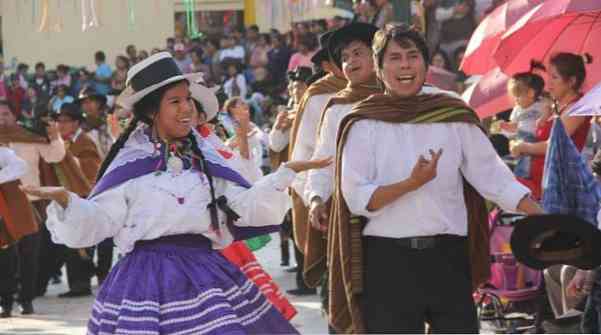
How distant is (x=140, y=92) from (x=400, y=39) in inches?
41.1

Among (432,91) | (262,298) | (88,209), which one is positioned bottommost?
(262,298)

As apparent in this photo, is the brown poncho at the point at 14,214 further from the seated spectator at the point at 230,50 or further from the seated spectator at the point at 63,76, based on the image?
the seated spectator at the point at 63,76

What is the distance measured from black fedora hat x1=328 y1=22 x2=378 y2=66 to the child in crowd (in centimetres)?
231

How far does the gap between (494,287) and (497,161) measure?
334 centimetres

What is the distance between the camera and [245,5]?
26.3 meters

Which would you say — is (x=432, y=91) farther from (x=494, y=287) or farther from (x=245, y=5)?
(x=245, y=5)

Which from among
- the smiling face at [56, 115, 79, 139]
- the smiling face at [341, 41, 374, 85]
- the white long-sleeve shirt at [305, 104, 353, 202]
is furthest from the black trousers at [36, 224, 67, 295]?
the white long-sleeve shirt at [305, 104, 353, 202]

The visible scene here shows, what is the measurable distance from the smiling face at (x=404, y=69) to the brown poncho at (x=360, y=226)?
5 centimetres

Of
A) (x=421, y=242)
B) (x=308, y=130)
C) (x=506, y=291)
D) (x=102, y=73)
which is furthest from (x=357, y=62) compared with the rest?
(x=102, y=73)

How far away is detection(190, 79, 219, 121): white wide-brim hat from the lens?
5.72 m

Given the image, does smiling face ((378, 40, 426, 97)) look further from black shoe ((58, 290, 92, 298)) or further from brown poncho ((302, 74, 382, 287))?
black shoe ((58, 290, 92, 298))

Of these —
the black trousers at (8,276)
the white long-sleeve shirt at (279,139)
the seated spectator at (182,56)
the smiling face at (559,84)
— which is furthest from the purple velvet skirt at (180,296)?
the seated spectator at (182,56)

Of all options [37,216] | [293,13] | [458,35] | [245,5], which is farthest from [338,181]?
[245,5]

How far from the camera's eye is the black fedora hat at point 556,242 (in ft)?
16.6
